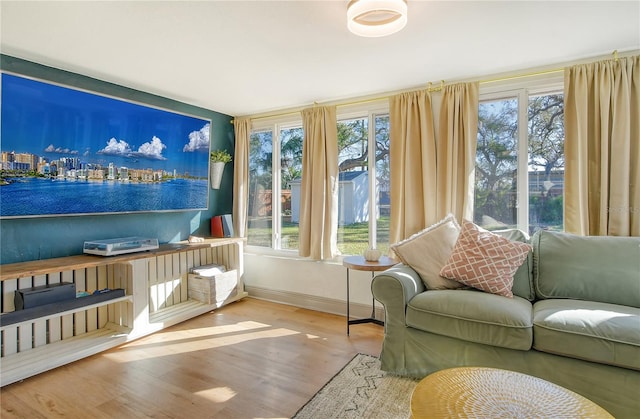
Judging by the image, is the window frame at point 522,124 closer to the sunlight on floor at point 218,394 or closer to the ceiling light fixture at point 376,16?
the ceiling light fixture at point 376,16

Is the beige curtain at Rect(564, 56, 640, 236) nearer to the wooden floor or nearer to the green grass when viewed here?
the green grass

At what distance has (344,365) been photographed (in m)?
2.36

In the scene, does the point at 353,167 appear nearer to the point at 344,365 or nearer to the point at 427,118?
the point at 427,118

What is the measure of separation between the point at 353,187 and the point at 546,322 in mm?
2118

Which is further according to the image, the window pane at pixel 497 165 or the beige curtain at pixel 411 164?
the beige curtain at pixel 411 164

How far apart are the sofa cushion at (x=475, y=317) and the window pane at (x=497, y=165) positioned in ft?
2.97

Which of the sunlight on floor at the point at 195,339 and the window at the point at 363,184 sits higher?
the window at the point at 363,184

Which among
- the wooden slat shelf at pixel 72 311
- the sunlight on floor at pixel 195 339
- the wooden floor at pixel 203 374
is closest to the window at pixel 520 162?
the wooden floor at pixel 203 374

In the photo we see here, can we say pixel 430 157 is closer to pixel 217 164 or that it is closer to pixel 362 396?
pixel 362 396

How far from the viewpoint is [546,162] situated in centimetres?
275

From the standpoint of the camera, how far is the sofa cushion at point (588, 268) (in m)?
2.09

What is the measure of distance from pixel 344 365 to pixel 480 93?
97.1 inches

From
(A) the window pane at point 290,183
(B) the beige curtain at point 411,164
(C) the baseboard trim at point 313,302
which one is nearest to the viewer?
(B) the beige curtain at point 411,164

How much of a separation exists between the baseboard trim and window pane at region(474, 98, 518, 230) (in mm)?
1314
